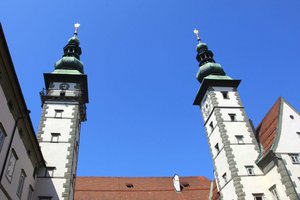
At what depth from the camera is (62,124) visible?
105 feet

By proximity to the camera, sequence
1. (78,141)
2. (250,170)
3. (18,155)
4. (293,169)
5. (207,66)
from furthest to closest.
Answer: (207,66) → (78,141) → (250,170) → (293,169) → (18,155)

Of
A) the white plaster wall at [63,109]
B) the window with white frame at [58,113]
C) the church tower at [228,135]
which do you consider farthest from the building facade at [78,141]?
the window with white frame at [58,113]

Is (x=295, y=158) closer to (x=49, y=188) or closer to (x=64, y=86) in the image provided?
(x=49, y=188)

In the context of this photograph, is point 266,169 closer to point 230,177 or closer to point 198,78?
point 230,177

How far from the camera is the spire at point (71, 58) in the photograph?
1513 inches

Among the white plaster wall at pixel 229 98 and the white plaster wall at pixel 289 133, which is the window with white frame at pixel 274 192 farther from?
the white plaster wall at pixel 229 98

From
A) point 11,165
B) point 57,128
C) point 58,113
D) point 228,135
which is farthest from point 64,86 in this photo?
point 228,135

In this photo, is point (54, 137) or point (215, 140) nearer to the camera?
point (54, 137)

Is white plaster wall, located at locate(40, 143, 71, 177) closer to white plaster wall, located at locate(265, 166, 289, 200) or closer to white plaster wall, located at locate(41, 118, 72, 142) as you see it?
white plaster wall, located at locate(41, 118, 72, 142)

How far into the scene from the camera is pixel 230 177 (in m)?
28.9

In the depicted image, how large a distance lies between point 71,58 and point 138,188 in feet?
66.5

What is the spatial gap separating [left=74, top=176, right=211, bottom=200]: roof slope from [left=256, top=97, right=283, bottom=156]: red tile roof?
49.3 feet

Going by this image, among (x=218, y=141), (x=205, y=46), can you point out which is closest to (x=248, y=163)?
(x=218, y=141)

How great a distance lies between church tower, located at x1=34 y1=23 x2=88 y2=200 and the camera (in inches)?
1068
